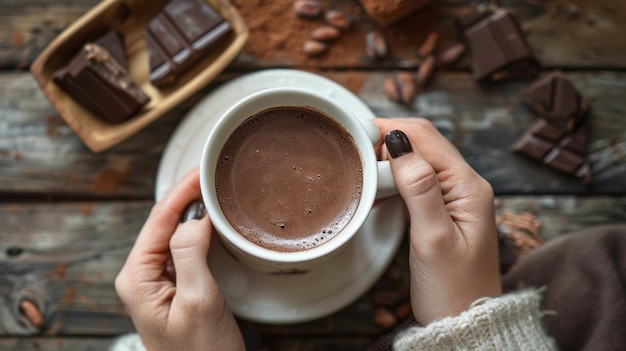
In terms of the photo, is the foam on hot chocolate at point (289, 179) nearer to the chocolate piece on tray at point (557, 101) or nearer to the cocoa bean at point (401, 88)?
the cocoa bean at point (401, 88)

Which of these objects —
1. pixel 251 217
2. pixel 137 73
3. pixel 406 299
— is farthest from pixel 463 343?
pixel 137 73

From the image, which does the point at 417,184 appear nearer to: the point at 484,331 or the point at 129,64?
the point at 484,331

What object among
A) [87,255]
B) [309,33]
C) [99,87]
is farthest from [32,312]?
[309,33]

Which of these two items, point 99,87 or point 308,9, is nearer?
point 99,87

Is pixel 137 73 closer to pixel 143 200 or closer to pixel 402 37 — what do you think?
pixel 143 200

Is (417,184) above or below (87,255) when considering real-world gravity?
above

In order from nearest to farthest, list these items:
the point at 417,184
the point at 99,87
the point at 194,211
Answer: the point at 417,184, the point at 194,211, the point at 99,87

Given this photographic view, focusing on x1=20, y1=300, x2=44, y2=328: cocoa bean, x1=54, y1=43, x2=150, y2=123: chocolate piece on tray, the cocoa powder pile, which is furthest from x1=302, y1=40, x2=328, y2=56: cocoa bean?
x1=20, y1=300, x2=44, y2=328: cocoa bean
